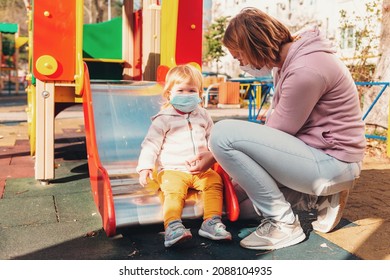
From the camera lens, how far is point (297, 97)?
217cm

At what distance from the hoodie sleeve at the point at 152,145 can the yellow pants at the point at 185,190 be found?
0.40ft

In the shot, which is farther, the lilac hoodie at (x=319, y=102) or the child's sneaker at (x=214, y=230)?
the child's sneaker at (x=214, y=230)

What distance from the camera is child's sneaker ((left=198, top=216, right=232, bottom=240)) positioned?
2389mm

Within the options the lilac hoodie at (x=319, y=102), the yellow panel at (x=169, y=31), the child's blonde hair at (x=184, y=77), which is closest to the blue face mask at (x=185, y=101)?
the child's blonde hair at (x=184, y=77)

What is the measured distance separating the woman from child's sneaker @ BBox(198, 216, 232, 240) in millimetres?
116

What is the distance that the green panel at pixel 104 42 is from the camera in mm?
5910

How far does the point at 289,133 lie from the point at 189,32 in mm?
1958

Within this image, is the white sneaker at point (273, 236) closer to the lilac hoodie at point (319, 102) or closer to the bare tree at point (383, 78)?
the lilac hoodie at point (319, 102)

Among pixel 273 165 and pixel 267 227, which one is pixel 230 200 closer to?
pixel 267 227

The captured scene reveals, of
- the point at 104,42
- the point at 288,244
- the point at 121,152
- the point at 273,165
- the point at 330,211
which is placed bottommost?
the point at 288,244

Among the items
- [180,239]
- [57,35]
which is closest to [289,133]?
[180,239]

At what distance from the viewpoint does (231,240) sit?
2443 mm
